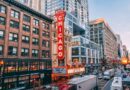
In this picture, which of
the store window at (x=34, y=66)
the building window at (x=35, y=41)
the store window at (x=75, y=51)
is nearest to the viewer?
the store window at (x=34, y=66)

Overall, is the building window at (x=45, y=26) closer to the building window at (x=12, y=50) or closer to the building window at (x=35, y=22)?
the building window at (x=35, y=22)

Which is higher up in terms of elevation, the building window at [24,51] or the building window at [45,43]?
the building window at [45,43]

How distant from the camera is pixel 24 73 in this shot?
40.3 meters

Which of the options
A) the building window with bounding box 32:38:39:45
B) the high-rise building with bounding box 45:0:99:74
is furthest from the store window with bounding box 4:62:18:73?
the high-rise building with bounding box 45:0:99:74

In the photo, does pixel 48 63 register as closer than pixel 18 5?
No

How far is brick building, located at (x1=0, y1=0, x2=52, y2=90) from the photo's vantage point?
3557 cm

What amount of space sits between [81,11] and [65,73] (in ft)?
289

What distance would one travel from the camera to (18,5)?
131 feet

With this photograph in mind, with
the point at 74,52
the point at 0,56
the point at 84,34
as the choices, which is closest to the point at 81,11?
the point at 84,34

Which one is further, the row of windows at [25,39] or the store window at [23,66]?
the store window at [23,66]

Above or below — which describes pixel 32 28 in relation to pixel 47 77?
above

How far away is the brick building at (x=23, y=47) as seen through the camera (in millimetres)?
35566

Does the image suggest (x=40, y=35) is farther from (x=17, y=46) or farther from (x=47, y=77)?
(x=47, y=77)

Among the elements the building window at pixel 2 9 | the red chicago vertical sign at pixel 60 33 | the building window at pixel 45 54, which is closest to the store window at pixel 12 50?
the building window at pixel 2 9
